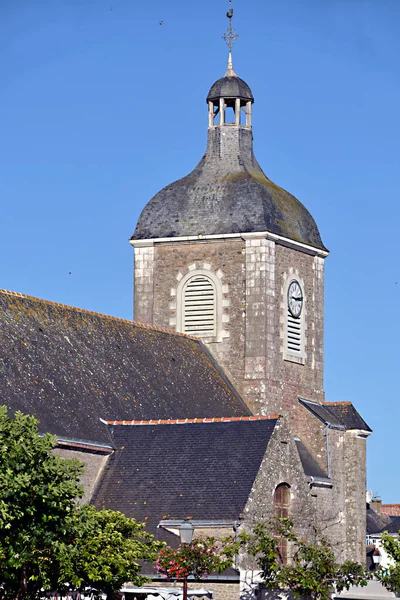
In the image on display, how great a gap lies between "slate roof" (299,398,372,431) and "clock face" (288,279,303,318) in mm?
2559

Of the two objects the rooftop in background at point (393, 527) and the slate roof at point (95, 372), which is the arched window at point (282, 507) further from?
the rooftop in background at point (393, 527)

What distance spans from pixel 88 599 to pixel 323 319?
17.9m

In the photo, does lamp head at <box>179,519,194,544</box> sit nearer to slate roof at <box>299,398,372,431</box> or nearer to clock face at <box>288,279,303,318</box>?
slate roof at <box>299,398,372,431</box>

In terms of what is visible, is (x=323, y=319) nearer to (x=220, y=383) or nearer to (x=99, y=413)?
(x=220, y=383)

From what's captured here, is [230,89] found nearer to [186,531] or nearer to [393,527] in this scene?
[186,531]

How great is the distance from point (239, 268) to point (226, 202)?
1.98 m

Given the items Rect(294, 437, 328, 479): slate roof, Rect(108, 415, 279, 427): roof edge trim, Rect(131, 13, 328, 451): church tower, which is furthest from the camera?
Rect(131, 13, 328, 451): church tower

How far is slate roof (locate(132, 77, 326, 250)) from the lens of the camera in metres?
44.9

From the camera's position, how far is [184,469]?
112ft

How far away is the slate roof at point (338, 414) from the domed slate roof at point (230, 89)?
8989mm

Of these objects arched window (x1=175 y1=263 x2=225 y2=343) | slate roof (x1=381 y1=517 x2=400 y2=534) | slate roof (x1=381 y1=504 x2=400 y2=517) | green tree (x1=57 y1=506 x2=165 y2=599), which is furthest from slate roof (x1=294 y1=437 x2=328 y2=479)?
slate roof (x1=381 y1=504 x2=400 y2=517)

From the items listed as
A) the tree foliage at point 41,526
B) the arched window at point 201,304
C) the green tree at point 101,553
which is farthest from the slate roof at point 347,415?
the tree foliage at point 41,526

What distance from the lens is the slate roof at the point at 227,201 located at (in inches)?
1769

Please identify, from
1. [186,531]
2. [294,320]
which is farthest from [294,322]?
[186,531]
